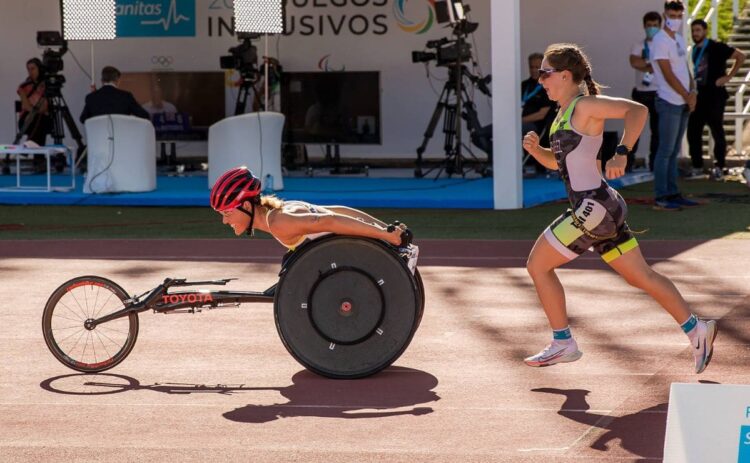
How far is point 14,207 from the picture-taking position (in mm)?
17188

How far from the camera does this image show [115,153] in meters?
17.5

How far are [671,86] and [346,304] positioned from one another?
7.78 meters

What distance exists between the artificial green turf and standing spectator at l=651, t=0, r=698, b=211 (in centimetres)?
75

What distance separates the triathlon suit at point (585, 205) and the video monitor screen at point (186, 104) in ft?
50.8

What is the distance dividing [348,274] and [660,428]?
1.83m

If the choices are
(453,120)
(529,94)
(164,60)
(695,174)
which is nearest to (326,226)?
(529,94)

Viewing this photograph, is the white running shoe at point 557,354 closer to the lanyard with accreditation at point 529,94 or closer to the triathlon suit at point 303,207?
A: the triathlon suit at point 303,207

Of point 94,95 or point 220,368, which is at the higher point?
Answer: point 94,95

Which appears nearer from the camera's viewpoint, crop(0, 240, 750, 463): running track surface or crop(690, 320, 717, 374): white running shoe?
crop(0, 240, 750, 463): running track surface

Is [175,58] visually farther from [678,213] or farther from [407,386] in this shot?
[407,386]

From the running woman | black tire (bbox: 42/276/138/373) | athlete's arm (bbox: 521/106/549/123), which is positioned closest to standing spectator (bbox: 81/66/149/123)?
athlete's arm (bbox: 521/106/549/123)

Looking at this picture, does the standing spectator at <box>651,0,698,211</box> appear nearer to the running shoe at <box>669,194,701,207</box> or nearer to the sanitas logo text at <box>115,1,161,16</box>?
Result: the running shoe at <box>669,194,701,207</box>

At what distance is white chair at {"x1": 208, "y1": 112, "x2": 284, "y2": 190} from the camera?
17422mm

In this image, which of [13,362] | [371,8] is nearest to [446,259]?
[13,362]
